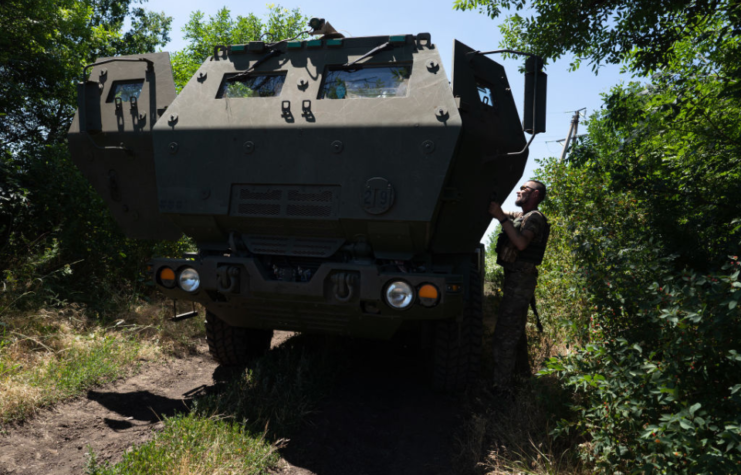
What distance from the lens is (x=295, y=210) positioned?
12.7 feet

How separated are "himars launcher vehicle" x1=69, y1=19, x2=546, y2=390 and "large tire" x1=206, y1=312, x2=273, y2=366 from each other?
19.7 inches

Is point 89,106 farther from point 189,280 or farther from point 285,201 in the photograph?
point 285,201

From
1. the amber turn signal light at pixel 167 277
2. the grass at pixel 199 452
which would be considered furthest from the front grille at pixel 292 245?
the grass at pixel 199 452

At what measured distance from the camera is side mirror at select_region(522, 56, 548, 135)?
3.79 m

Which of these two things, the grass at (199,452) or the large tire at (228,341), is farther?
the large tire at (228,341)

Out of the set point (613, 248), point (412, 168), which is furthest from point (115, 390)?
point (613, 248)

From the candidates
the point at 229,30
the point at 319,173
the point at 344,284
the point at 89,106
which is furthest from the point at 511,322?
the point at 229,30

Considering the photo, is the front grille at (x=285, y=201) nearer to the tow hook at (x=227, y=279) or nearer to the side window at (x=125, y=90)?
the tow hook at (x=227, y=279)

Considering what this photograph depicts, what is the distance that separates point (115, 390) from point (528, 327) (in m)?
4.42

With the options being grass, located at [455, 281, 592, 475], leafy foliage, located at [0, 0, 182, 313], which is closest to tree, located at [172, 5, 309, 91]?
leafy foliage, located at [0, 0, 182, 313]

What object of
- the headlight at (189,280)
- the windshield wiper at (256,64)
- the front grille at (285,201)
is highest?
the windshield wiper at (256,64)

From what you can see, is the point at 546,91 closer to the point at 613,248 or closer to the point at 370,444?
the point at 613,248

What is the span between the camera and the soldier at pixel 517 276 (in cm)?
459

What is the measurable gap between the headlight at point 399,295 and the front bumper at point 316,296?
0.03 meters
